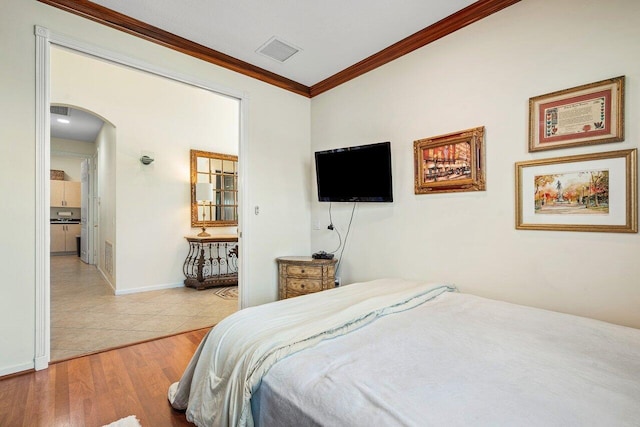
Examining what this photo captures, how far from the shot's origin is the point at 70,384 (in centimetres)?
200

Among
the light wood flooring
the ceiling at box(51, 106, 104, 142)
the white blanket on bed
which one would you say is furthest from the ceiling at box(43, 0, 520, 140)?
the ceiling at box(51, 106, 104, 142)

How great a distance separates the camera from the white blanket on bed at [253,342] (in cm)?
113

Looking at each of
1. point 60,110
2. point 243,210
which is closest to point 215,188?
point 243,210

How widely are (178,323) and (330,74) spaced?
317 centimetres

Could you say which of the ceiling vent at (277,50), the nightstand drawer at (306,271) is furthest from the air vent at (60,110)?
the nightstand drawer at (306,271)

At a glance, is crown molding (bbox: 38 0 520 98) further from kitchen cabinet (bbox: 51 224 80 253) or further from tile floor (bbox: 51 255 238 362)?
kitchen cabinet (bbox: 51 224 80 253)

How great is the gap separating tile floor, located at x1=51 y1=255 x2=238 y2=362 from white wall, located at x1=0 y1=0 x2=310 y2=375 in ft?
1.94

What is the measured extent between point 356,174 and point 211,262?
10.6 feet

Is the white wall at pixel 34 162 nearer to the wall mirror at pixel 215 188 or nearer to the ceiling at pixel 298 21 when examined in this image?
the ceiling at pixel 298 21

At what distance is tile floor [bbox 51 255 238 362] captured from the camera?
2714 mm

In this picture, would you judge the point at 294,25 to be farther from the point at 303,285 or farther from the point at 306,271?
the point at 303,285

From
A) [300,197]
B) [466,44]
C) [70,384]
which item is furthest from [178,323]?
[466,44]

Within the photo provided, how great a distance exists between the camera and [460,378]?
994 millimetres

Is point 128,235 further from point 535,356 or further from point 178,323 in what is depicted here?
point 535,356
